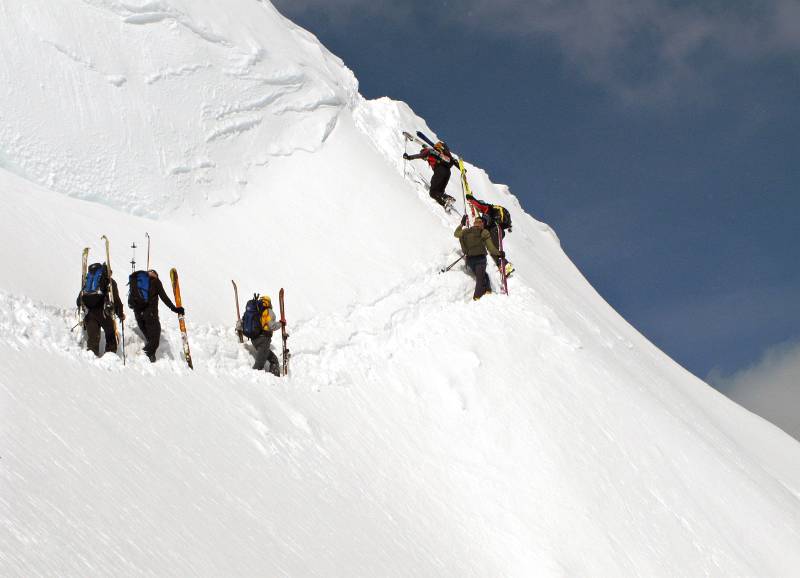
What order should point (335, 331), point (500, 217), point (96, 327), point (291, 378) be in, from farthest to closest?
point (500, 217), point (335, 331), point (291, 378), point (96, 327)

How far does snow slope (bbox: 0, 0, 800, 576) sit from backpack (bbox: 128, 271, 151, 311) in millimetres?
482

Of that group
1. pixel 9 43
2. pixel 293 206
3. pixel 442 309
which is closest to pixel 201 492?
pixel 442 309

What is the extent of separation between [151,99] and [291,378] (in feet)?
25.2

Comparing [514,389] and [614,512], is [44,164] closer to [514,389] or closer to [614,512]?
[514,389]

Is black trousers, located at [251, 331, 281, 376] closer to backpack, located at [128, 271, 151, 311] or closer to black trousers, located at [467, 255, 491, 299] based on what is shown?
backpack, located at [128, 271, 151, 311]

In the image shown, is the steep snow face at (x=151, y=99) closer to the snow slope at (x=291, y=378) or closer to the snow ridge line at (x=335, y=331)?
the snow slope at (x=291, y=378)

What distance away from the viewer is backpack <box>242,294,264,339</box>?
12.1 m

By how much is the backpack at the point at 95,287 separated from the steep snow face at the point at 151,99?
14.3ft

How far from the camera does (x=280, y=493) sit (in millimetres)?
9609

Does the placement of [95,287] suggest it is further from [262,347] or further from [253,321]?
[262,347]

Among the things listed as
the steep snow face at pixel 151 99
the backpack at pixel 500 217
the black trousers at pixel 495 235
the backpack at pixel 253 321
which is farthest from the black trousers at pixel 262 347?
the backpack at pixel 500 217

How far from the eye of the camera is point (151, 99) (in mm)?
16953

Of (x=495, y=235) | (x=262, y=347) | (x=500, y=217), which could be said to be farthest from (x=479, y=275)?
A: (x=262, y=347)

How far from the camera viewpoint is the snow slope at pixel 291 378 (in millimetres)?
8367
